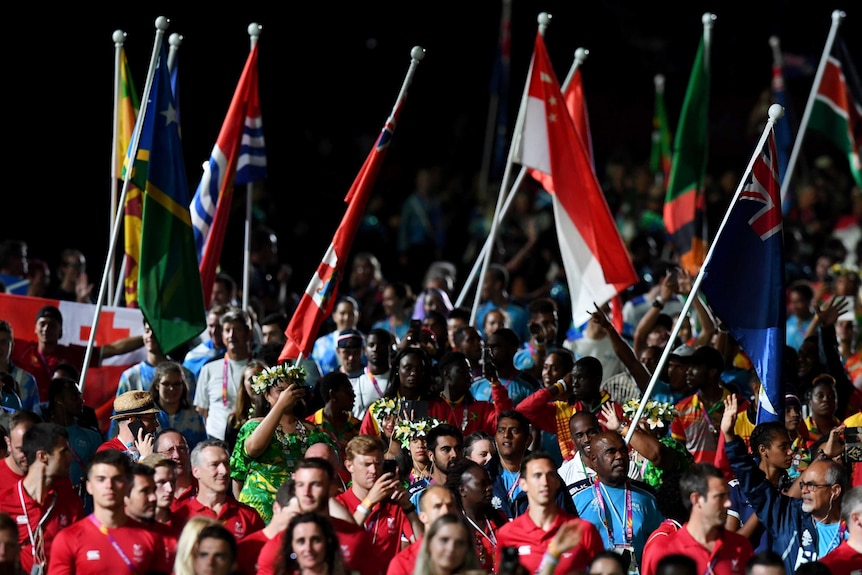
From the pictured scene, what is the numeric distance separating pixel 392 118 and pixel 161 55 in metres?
1.83

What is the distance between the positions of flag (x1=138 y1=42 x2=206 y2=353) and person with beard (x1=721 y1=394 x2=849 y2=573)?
4.29m

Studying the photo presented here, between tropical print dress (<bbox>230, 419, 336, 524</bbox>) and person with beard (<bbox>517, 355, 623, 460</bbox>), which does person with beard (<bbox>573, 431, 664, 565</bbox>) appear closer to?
person with beard (<bbox>517, 355, 623, 460</bbox>)

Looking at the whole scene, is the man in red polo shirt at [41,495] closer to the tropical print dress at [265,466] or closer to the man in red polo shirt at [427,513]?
the tropical print dress at [265,466]

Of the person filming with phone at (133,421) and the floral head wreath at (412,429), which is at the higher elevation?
the person filming with phone at (133,421)

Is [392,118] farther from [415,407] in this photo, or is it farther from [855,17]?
[855,17]

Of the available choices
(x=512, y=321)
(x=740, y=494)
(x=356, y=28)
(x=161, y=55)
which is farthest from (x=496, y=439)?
(x=356, y=28)

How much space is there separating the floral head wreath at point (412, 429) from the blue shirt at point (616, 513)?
1035 millimetres

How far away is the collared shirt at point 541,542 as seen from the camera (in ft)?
27.8

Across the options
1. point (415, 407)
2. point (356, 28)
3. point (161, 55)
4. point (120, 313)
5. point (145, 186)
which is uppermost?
point (356, 28)

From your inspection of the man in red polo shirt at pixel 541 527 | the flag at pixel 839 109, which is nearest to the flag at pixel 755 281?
the man in red polo shirt at pixel 541 527

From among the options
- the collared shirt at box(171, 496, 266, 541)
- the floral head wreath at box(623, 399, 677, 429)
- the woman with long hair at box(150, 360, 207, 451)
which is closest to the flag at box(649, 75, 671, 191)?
the floral head wreath at box(623, 399, 677, 429)

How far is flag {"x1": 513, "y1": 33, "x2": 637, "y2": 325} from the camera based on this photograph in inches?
504

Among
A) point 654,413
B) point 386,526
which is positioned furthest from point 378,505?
point 654,413

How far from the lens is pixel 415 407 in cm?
1117
